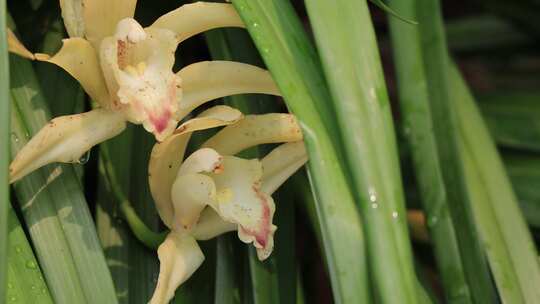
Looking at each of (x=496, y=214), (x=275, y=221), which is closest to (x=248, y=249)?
(x=275, y=221)

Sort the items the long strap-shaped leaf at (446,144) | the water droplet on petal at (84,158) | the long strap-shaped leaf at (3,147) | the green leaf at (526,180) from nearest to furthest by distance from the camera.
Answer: the long strap-shaped leaf at (3,147)
the water droplet on petal at (84,158)
the long strap-shaped leaf at (446,144)
the green leaf at (526,180)

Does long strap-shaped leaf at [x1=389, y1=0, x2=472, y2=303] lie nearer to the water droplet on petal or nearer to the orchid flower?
the orchid flower

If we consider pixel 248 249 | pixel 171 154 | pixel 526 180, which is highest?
pixel 171 154

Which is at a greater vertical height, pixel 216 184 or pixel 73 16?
pixel 73 16

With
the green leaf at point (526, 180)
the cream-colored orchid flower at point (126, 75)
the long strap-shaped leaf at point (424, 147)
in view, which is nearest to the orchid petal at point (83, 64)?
the cream-colored orchid flower at point (126, 75)

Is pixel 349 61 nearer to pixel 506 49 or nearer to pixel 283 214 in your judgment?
pixel 283 214

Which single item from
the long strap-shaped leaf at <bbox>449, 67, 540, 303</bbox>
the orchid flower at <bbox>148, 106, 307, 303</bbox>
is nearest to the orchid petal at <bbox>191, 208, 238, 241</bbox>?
the orchid flower at <bbox>148, 106, 307, 303</bbox>

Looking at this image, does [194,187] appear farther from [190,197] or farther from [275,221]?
[275,221]

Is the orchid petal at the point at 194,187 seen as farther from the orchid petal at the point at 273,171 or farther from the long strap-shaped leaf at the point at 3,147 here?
the long strap-shaped leaf at the point at 3,147

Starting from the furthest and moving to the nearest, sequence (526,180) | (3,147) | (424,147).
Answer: (526,180) → (424,147) → (3,147)
